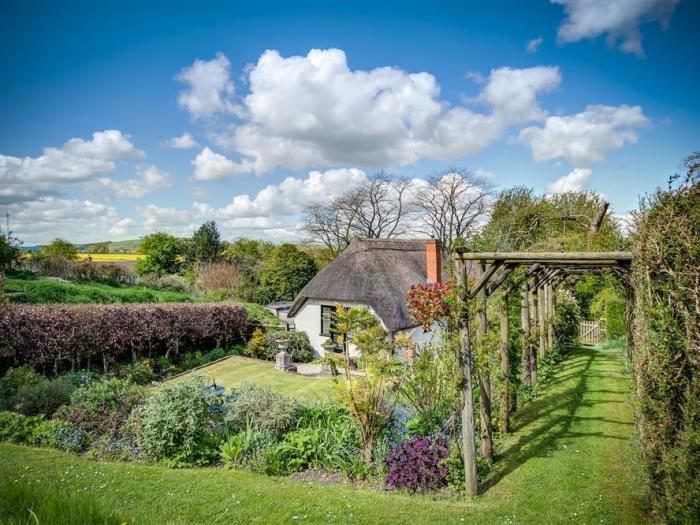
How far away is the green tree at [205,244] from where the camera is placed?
39375 mm

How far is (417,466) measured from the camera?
5.93 meters

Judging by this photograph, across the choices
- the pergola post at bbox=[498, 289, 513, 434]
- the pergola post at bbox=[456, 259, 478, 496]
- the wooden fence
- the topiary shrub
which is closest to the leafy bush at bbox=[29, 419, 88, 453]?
the pergola post at bbox=[456, 259, 478, 496]

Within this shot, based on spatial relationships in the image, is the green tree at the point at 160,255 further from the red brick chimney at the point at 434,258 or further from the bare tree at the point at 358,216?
the red brick chimney at the point at 434,258

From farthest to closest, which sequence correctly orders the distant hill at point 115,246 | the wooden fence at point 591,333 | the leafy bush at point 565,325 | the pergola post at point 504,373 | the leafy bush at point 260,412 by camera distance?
the distant hill at point 115,246 → the wooden fence at point 591,333 → the leafy bush at point 565,325 → the pergola post at point 504,373 → the leafy bush at point 260,412

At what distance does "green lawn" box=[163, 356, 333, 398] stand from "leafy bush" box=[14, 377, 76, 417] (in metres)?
3.94

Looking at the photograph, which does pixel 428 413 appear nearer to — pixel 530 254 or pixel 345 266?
pixel 530 254

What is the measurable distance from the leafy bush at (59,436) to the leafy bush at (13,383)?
7.06 feet

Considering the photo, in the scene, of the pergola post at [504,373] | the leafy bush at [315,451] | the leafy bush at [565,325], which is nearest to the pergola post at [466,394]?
the leafy bush at [315,451]

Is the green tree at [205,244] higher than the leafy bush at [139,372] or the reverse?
higher

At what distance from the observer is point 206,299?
26516 mm

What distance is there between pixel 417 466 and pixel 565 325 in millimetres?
13913

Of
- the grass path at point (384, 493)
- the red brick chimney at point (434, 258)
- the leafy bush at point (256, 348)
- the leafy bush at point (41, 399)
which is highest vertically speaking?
the red brick chimney at point (434, 258)

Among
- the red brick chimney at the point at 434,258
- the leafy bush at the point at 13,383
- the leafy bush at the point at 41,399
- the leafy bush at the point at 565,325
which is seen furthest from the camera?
the red brick chimney at the point at 434,258

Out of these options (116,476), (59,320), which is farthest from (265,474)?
(59,320)
